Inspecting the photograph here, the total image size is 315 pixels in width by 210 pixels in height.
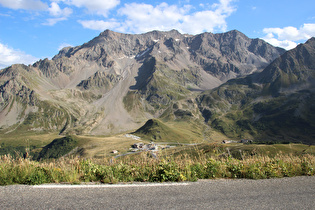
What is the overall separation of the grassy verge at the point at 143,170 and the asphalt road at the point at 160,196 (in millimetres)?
958

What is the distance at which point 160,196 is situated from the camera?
820 cm

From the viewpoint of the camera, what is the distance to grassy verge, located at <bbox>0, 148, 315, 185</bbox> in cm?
973

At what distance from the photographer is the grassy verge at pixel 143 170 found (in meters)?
9.73

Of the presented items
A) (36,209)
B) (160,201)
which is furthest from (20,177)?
(160,201)

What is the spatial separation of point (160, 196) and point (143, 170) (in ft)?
10.4

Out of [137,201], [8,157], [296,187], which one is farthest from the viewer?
[8,157]

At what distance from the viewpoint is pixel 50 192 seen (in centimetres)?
814

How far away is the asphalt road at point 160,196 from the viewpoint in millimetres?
7281

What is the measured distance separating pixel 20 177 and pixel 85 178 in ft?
8.83

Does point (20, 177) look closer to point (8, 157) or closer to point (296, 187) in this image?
point (8, 157)

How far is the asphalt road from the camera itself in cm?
728

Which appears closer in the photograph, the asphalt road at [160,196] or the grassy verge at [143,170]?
the asphalt road at [160,196]

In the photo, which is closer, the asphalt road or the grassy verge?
the asphalt road

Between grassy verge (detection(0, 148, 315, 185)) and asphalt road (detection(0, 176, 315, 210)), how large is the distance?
96cm
